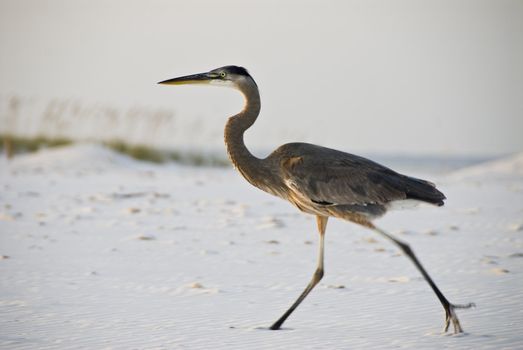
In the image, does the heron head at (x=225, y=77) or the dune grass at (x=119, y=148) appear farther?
the dune grass at (x=119, y=148)

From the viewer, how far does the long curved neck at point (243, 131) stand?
550 centimetres

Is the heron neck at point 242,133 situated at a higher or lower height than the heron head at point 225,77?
lower

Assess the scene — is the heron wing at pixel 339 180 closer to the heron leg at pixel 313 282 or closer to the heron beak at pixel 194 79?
the heron leg at pixel 313 282

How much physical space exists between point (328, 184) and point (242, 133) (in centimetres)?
100

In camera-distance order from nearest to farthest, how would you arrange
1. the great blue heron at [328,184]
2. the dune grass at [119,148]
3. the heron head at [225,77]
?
the great blue heron at [328,184] < the heron head at [225,77] < the dune grass at [119,148]

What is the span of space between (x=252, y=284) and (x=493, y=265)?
283 cm

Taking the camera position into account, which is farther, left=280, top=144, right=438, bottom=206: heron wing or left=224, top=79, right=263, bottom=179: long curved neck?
left=224, top=79, right=263, bottom=179: long curved neck

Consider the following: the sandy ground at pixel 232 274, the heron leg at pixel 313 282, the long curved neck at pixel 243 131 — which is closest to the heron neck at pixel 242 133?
the long curved neck at pixel 243 131

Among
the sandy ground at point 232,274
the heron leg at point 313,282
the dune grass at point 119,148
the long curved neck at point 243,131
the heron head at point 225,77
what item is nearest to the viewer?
the sandy ground at point 232,274

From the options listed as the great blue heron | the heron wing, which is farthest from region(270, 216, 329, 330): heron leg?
the heron wing

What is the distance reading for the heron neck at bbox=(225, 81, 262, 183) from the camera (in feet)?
18.0

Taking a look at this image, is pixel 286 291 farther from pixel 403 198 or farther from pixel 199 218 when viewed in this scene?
pixel 199 218

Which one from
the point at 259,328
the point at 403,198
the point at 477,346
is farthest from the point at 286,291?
the point at 477,346

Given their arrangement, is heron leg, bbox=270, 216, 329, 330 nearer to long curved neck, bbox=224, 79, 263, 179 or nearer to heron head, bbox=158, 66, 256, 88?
long curved neck, bbox=224, 79, 263, 179
